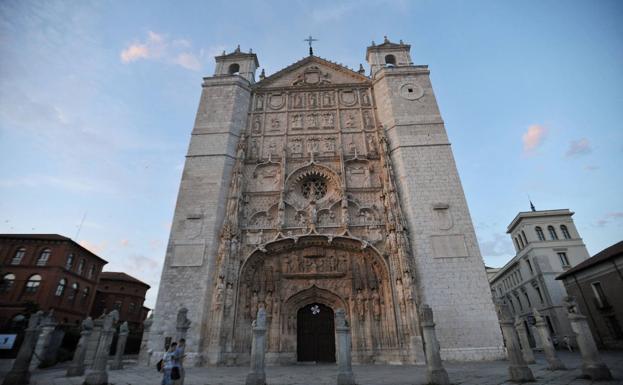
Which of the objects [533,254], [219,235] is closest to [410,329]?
[219,235]

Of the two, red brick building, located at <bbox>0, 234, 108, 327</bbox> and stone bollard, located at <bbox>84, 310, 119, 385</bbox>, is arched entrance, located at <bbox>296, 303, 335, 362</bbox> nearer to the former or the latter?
stone bollard, located at <bbox>84, 310, 119, 385</bbox>

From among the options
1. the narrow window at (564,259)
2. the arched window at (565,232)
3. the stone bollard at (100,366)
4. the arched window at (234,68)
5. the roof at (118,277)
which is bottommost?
the stone bollard at (100,366)

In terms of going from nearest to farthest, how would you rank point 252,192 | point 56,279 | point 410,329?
point 410,329, point 252,192, point 56,279

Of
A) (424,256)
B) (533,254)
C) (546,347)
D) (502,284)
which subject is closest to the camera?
(546,347)

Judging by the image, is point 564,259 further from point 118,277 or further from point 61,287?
point 118,277

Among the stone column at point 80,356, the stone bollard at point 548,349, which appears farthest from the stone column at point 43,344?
the stone bollard at point 548,349

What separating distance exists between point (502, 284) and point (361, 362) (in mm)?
29677

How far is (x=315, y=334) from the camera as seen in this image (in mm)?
12500

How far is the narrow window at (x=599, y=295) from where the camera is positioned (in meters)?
16.4

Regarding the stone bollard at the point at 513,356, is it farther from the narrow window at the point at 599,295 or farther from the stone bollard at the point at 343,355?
the narrow window at the point at 599,295

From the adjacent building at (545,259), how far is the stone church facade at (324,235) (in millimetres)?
16907

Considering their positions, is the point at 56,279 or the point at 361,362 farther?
the point at 56,279

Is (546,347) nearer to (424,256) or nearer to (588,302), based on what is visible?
(424,256)

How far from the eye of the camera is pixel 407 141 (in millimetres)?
15172
